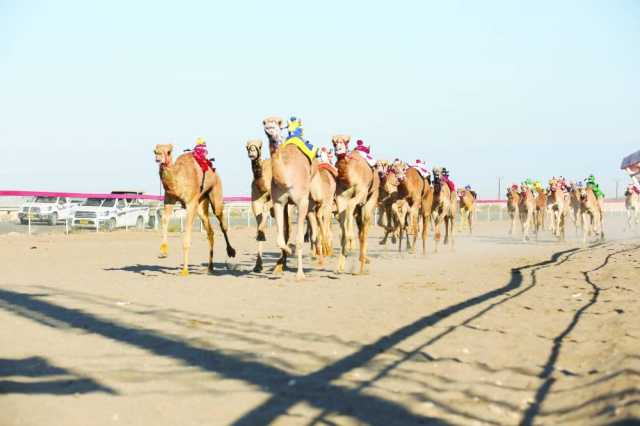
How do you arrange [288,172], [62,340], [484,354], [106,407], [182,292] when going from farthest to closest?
[288,172]
[182,292]
[62,340]
[484,354]
[106,407]

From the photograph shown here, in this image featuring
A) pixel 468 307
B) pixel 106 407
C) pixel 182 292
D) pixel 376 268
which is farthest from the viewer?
pixel 376 268

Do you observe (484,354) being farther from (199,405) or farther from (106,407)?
(106,407)

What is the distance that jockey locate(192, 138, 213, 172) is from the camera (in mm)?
14859

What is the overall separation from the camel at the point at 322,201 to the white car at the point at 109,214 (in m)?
17.6

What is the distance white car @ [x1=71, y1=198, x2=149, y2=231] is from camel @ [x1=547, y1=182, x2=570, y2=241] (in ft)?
58.1

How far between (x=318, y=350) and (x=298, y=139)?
7188 millimetres

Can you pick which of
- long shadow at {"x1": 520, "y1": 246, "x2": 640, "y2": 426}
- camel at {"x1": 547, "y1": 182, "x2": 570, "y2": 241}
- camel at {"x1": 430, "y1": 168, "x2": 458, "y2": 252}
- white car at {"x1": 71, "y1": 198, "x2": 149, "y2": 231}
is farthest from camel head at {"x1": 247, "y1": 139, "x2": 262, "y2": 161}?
white car at {"x1": 71, "y1": 198, "x2": 149, "y2": 231}

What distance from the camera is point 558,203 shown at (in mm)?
30531

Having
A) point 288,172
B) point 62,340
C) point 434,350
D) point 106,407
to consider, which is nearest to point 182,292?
point 288,172

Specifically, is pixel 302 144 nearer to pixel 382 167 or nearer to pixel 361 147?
pixel 361 147

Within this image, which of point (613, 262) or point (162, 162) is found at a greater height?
point (162, 162)

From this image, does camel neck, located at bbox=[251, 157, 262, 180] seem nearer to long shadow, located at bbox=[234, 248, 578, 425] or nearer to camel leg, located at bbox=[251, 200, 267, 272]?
camel leg, located at bbox=[251, 200, 267, 272]

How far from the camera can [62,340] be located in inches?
295

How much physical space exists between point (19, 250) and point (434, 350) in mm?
17224
